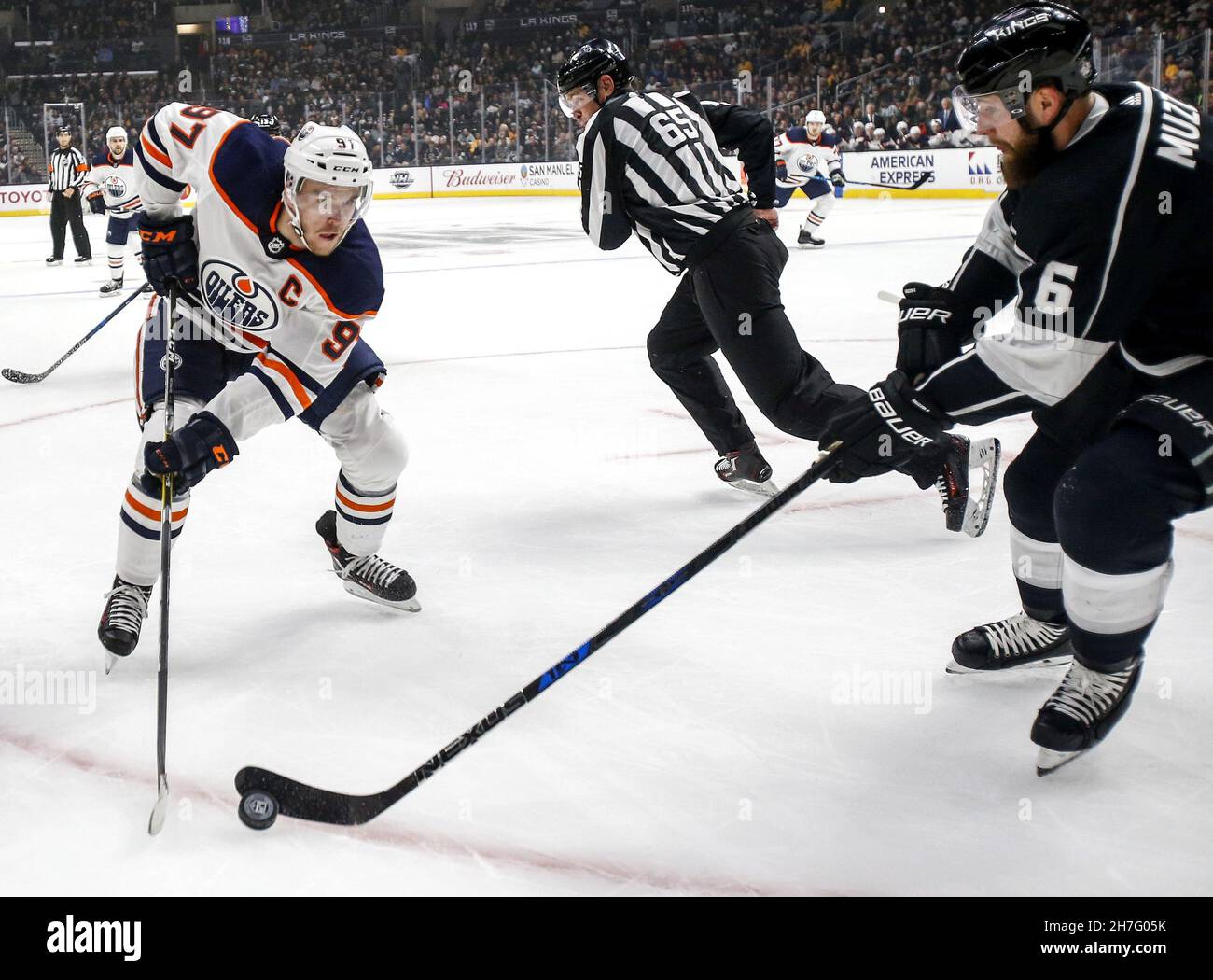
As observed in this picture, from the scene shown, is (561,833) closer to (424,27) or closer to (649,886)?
(649,886)

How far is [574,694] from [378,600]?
65cm

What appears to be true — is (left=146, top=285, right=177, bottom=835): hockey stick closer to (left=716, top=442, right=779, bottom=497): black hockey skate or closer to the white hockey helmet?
the white hockey helmet

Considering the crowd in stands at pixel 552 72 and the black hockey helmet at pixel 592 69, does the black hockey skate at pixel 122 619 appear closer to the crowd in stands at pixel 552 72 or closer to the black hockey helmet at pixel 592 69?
the black hockey helmet at pixel 592 69

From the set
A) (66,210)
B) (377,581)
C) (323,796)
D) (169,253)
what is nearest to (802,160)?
(66,210)

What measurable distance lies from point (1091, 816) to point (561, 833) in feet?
2.38

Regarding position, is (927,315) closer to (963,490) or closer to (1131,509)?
(1131,509)

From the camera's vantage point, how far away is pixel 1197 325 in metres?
1.68

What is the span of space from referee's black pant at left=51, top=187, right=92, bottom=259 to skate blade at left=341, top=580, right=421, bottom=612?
29.0ft

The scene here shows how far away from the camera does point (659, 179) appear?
126 inches

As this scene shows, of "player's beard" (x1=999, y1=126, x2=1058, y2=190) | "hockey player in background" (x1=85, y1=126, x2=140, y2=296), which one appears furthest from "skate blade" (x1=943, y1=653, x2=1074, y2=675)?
"hockey player in background" (x1=85, y1=126, x2=140, y2=296)

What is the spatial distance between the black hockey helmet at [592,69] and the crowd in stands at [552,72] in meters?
10.9

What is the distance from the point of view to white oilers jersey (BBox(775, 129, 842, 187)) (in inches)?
427

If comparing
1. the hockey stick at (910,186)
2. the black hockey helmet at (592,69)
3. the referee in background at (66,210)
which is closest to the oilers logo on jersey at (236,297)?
the black hockey helmet at (592,69)

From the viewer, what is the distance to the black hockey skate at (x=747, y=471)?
348 centimetres
